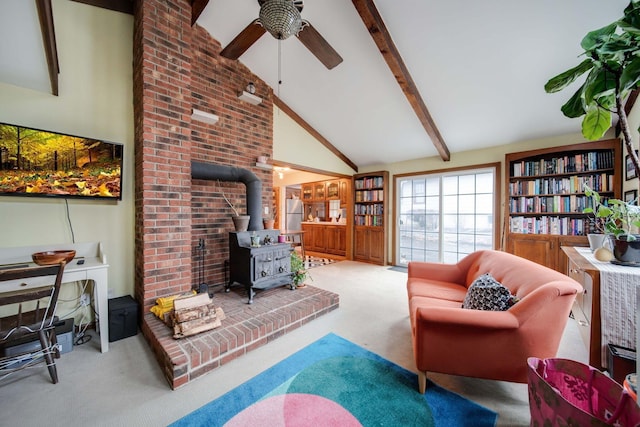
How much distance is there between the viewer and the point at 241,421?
138 cm

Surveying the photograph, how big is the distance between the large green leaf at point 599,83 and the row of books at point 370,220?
172 inches

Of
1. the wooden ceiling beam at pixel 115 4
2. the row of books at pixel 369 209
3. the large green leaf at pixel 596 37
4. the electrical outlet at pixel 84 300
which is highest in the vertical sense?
the wooden ceiling beam at pixel 115 4

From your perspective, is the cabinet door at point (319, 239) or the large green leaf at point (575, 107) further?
the cabinet door at point (319, 239)

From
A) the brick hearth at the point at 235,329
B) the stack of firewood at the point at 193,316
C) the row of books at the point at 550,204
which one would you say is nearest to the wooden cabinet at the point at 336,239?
the brick hearth at the point at 235,329

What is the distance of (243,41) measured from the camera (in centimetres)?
305

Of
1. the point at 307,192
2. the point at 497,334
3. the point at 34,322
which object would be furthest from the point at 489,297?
the point at 307,192

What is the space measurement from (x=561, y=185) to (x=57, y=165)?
19.5 ft

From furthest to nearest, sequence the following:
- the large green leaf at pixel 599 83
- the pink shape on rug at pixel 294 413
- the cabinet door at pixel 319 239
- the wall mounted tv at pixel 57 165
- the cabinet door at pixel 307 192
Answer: the cabinet door at pixel 307 192 < the cabinet door at pixel 319 239 < the wall mounted tv at pixel 57 165 < the pink shape on rug at pixel 294 413 < the large green leaf at pixel 599 83

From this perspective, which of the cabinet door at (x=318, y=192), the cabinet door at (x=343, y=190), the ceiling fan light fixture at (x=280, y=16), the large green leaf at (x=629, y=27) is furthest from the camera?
the cabinet door at (x=318, y=192)

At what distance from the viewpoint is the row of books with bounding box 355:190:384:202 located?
5422 mm

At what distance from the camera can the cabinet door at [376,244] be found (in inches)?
210

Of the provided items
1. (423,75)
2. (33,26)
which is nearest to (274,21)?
(33,26)

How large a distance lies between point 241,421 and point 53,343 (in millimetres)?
1580

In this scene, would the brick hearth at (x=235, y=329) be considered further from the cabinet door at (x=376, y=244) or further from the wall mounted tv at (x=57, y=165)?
the cabinet door at (x=376, y=244)
